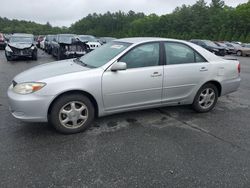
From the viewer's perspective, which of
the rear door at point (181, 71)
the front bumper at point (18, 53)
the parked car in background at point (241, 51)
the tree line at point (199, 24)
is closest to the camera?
the rear door at point (181, 71)

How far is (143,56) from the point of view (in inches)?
174

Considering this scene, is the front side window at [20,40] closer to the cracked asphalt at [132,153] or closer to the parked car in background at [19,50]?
the parked car in background at [19,50]

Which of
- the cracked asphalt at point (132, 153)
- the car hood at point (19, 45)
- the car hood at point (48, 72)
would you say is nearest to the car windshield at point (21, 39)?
the car hood at point (19, 45)

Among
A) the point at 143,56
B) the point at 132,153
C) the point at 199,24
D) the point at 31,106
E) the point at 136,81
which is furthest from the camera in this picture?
the point at 199,24

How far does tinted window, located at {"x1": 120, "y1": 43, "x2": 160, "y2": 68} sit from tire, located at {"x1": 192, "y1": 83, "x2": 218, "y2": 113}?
1218 millimetres

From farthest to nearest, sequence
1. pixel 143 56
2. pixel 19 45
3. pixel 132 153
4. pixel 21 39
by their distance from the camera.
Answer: pixel 21 39, pixel 19 45, pixel 143 56, pixel 132 153

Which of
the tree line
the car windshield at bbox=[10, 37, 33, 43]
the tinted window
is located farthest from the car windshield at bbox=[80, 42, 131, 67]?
the tree line

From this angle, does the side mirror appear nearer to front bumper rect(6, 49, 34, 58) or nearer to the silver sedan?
the silver sedan

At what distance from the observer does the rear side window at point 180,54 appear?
4.62m

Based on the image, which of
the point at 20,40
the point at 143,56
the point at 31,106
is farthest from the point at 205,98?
the point at 20,40

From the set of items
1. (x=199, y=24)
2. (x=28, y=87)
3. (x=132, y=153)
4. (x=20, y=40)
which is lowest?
(x=132, y=153)

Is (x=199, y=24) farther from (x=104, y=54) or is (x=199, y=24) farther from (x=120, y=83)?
(x=120, y=83)

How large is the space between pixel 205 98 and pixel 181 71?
90cm

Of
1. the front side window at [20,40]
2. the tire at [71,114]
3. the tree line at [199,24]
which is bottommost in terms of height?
the tire at [71,114]
